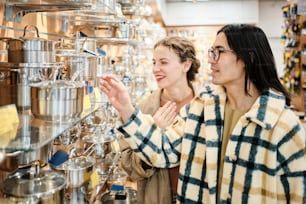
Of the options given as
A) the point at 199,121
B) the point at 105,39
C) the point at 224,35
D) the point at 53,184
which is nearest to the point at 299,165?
the point at 199,121

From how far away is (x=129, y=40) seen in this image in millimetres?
1702

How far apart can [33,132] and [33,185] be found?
12 cm

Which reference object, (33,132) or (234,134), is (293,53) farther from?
(33,132)

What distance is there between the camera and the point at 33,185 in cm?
71

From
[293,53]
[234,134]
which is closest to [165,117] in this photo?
[234,134]

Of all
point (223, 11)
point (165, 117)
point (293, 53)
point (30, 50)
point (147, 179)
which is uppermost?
point (223, 11)

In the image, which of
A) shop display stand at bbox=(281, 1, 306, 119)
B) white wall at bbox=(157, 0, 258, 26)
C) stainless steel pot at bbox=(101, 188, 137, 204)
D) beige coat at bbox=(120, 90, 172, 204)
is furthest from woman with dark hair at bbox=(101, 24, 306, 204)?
shop display stand at bbox=(281, 1, 306, 119)

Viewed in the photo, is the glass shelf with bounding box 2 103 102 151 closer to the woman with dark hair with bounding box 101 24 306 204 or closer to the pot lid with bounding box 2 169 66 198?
the pot lid with bounding box 2 169 66 198

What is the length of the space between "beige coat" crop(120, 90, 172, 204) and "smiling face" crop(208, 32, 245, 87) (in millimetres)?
418

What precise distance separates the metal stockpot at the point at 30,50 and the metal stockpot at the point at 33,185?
0.24 metres

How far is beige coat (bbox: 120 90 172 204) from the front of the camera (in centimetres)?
130

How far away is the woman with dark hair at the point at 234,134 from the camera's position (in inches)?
41.6

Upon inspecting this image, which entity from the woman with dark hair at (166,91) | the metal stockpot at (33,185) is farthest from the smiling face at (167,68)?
the metal stockpot at (33,185)

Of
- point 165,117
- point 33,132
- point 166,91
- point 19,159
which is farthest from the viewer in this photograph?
point 166,91
